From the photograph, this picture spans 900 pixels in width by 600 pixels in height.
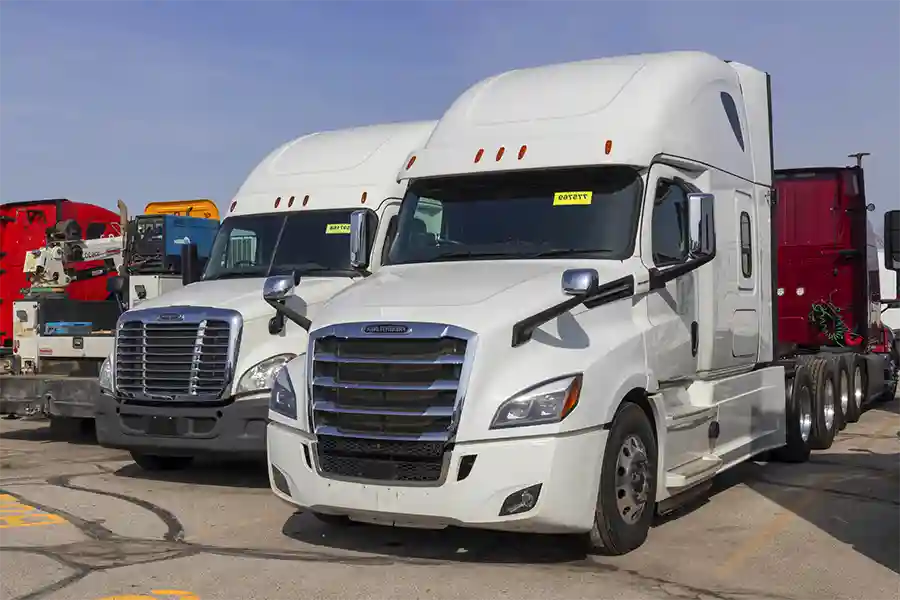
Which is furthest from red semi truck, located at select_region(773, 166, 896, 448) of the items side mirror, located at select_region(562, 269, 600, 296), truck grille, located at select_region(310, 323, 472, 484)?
truck grille, located at select_region(310, 323, 472, 484)

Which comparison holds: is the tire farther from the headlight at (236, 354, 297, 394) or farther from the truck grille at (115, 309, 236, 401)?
the truck grille at (115, 309, 236, 401)

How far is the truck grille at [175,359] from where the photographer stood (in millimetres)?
9258

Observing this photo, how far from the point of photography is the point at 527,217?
757 cm

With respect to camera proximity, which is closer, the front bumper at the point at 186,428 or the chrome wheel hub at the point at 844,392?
the front bumper at the point at 186,428

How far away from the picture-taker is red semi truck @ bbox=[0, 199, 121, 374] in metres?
16.3

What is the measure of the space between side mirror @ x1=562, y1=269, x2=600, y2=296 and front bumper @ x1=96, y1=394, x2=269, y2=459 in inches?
135

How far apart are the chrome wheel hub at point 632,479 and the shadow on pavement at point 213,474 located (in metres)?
4.04

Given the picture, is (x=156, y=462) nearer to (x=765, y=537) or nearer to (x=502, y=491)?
(x=502, y=491)

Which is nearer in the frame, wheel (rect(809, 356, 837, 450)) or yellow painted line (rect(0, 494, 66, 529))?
yellow painted line (rect(0, 494, 66, 529))

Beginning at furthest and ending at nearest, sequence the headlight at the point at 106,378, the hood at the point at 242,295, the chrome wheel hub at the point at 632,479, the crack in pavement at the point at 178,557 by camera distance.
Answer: the headlight at the point at 106,378 < the hood at the point at 242,295 < the chrome wheel hub at the point at 632,479 < the crack in pavement at the point at 178,557

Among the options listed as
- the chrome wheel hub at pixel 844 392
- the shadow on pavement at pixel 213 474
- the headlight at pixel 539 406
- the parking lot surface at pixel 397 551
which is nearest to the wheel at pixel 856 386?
the chrome wheel hub at pixel 844 392

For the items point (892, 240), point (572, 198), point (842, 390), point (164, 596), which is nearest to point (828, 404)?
point (842, 390)

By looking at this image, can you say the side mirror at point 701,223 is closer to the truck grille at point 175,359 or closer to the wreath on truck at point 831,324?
the truck grille at point 175,359

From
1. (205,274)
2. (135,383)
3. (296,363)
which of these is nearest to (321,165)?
(205,274)
